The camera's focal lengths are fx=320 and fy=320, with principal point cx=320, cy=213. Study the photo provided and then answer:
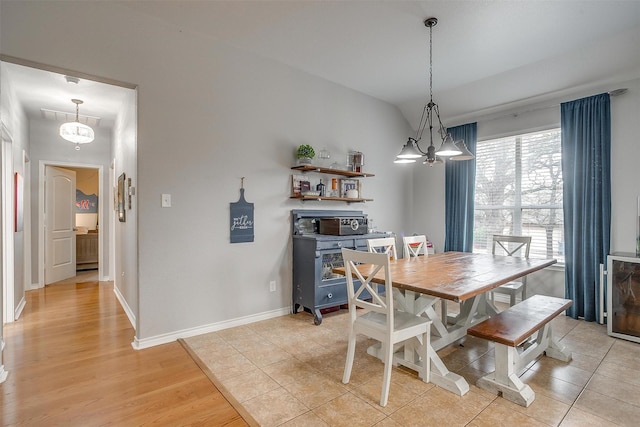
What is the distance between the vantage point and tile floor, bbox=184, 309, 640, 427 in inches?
72.3

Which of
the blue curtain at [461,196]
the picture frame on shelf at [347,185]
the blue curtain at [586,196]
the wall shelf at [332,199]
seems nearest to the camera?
the blue curtain at [586,196]

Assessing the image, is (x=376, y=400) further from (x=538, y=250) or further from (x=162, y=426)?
(x=538, y=250)

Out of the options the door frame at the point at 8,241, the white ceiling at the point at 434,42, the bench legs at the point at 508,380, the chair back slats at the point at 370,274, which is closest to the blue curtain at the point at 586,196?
the white ceiling at the point at 434,42

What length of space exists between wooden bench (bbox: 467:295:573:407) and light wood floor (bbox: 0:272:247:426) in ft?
5.29

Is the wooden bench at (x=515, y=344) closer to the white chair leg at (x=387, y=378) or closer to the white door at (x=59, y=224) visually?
the white chair leg at (x=387, y=378)

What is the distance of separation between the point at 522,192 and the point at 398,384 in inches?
128

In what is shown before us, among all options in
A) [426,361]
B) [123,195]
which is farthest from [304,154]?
[426,361]

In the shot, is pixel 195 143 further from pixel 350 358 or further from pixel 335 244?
pixel 350 358

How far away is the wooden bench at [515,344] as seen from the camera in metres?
1.99

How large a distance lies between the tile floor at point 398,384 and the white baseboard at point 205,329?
0.08 meters

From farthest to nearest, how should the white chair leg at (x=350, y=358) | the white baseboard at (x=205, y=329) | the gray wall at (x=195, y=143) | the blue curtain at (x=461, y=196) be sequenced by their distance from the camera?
the blue curtain at (x=461, y=196) → the white baseboard at (x=205, y=329) → the gray wall at (x=195, y=143) → the white chair leg at (x=350, y=358)

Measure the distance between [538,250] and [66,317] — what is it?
224 inches

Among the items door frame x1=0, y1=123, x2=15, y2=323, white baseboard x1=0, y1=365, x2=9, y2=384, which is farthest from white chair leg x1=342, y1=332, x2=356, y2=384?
door frame x1=0, y1=123, x2=15, y2=323

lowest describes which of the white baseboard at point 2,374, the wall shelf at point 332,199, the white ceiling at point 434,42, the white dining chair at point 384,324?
the white baseboard at point 2,374
